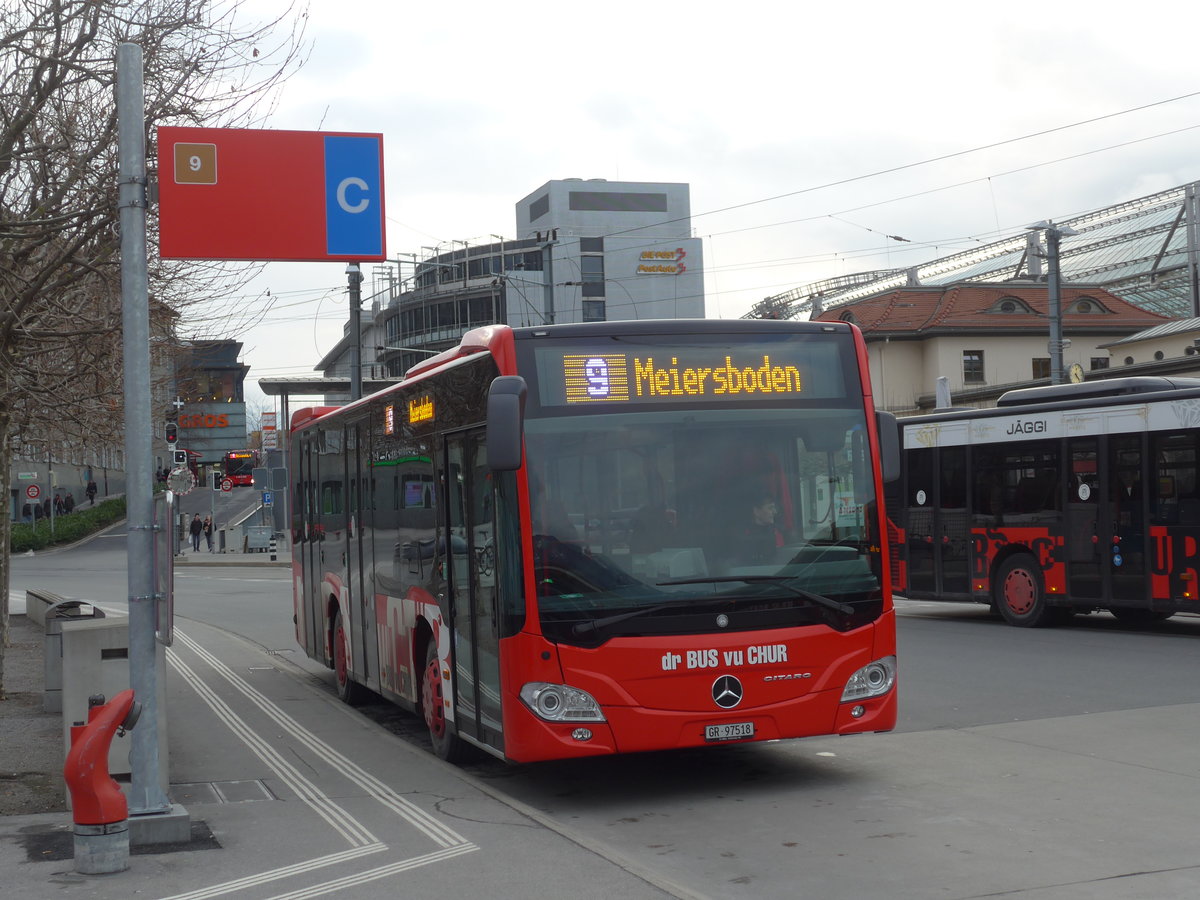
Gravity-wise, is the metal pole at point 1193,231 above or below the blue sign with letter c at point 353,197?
above

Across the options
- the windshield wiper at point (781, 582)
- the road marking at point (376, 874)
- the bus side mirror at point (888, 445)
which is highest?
the bus side mirror at point (888, 445)

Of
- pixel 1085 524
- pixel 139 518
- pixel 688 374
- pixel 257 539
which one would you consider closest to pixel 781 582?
pixel 688 374

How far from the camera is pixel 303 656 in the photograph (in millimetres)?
19125

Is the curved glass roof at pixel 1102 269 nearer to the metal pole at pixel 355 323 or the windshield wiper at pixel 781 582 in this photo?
the metal pole at pixel 355 323

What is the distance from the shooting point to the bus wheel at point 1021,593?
728 inches

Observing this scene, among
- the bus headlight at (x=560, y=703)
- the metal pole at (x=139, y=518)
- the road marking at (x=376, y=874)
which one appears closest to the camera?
the road marking at (x=376, y=874)

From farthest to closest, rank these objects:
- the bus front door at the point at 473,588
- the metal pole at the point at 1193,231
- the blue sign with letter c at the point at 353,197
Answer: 1. the metal pole at the point at 1193,231
2. the blue sign with letter c at the point at 353,197
3. the bus front door at the point at 473,588

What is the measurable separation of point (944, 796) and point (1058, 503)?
10.7m

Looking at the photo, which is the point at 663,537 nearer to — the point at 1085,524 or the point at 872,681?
the point at 872,681

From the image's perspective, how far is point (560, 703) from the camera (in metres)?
8.12

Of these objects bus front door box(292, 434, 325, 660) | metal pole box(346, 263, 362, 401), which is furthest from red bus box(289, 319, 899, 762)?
metal pole box(346, 263, 362, 401)

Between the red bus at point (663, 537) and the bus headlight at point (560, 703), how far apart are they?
0.01 meters

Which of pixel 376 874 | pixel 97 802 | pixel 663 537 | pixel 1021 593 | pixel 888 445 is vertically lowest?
pixel 376 874

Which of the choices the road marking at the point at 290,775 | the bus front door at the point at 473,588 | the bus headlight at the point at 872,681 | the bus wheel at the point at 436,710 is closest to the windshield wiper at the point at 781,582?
the bus headlight at the point at 872,681
